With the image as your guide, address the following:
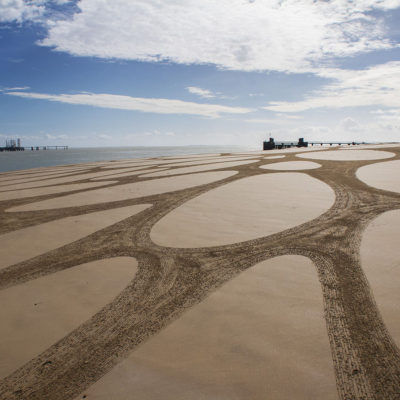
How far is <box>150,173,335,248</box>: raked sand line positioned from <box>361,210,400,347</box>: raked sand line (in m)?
1.74

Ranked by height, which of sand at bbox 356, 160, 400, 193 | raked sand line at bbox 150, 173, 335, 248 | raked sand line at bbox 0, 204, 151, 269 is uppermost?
sand at bbox 356, 160, 400, 193

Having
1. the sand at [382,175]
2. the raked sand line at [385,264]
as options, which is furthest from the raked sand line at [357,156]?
the raked sand line at [385,264]

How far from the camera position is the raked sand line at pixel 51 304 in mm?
3644

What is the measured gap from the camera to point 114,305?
174 inches

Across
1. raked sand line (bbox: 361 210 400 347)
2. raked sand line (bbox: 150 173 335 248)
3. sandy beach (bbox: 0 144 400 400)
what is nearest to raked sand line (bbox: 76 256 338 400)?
sandy beach (bbox: 0 144 400 400)

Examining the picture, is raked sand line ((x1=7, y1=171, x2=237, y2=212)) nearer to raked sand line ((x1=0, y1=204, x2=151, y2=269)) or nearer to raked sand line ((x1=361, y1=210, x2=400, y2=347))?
raked sand line ((x1=0, y1=204, x2=151, y2=269))

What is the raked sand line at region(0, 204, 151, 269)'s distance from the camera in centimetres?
683

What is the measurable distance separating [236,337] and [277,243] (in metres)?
3.22

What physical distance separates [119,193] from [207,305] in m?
10.4

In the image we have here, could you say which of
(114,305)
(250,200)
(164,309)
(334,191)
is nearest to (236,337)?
(164,309)

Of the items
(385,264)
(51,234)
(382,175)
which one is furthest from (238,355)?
(382,175)

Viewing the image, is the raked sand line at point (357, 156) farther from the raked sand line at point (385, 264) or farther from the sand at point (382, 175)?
the raked sand line at point (385, 264)

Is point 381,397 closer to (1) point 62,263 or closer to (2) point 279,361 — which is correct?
(2) point 279,361

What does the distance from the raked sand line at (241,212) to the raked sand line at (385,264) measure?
5.70 feet
